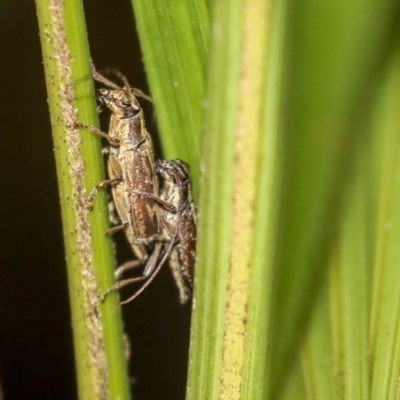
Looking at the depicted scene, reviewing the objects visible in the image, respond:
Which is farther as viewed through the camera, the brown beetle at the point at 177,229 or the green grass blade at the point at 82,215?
the brown beetle at the point at 177,229

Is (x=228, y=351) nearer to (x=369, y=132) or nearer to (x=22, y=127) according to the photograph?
(x=369, y=132)

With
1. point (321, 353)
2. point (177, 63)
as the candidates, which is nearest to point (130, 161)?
point (177, 63)

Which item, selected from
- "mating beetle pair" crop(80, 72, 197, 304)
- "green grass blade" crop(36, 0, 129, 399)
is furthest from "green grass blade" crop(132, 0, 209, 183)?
"mating beetle pair" crop(80, 72, 197, 304)

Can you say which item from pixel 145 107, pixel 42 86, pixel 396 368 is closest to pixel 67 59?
pixel 396 368

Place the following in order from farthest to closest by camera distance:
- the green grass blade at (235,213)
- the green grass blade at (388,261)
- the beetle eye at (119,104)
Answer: the beetle eye at (119,104), the green grass blade at (388,261), the green grass blade at (235,213)

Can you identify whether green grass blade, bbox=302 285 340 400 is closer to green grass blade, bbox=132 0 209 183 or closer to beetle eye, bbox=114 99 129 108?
green grass blade, bbox=132 0 209 183

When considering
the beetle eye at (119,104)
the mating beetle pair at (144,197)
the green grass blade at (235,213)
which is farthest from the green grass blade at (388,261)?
the beetle eye at (119,104)

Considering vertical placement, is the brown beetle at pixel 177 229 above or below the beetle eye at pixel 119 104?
below

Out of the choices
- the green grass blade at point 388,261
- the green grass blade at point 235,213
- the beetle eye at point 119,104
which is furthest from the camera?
the beetle eye at point 119,104

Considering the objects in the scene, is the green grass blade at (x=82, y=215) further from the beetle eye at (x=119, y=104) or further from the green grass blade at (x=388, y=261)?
the beetle eye at (x=119, y=104)
